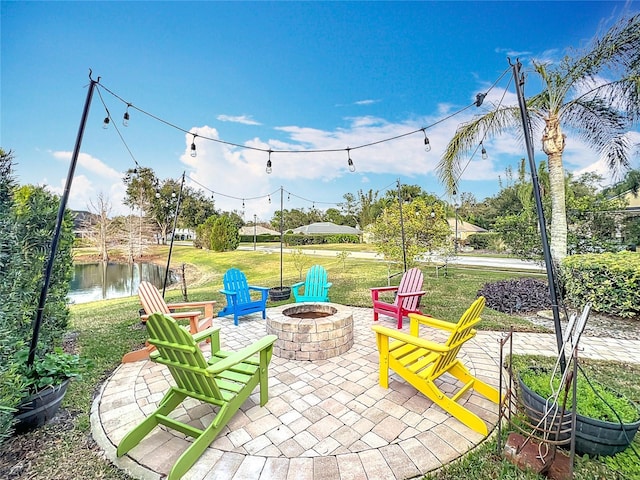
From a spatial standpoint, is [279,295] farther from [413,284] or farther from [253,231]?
[253,231]

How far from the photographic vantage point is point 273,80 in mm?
9930

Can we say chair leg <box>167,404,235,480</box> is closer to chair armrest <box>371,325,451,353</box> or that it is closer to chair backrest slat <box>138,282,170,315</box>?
chair armrest <box>371,325,451,353</box>

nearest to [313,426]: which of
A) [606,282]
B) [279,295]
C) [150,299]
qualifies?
[150,299]

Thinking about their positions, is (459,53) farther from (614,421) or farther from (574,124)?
(614,421)

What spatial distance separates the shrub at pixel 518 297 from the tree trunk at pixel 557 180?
83 centimetres

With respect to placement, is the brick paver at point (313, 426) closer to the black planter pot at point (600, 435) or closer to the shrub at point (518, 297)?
the black planter pot at point (600, 435)

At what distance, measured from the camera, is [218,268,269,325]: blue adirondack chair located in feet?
14.7

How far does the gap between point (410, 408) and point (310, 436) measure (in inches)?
34.5

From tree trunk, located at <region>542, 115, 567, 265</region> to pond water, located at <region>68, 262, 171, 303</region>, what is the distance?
42.1ft

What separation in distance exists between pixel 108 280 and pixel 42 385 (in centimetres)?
1559

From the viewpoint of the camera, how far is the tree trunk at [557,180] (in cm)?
536

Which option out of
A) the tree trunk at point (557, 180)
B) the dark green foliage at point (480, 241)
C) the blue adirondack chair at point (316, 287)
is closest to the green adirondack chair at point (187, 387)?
the blue adirondack chair at point (316, 287)

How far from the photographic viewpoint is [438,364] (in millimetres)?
2211

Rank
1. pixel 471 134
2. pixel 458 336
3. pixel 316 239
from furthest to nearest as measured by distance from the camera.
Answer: pixel 316 239 → pixel 471 134 → pixel 458 336
